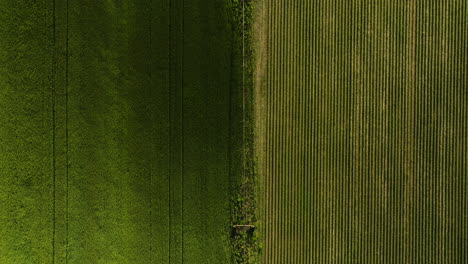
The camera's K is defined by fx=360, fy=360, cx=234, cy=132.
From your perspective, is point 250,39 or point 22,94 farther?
point 250,39

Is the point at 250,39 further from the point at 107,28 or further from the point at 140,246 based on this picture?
the point at 140,246

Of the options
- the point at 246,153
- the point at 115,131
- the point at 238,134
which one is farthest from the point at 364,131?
the point at 115,131

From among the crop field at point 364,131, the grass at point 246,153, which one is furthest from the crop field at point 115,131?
the crop field at point 364,131

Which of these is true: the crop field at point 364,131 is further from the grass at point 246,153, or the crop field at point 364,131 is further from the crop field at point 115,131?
the crop field at point 115,131

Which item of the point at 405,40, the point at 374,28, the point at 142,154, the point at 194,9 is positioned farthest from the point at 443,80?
the point at 142,154

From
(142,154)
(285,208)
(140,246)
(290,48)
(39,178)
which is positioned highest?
(290,48)
